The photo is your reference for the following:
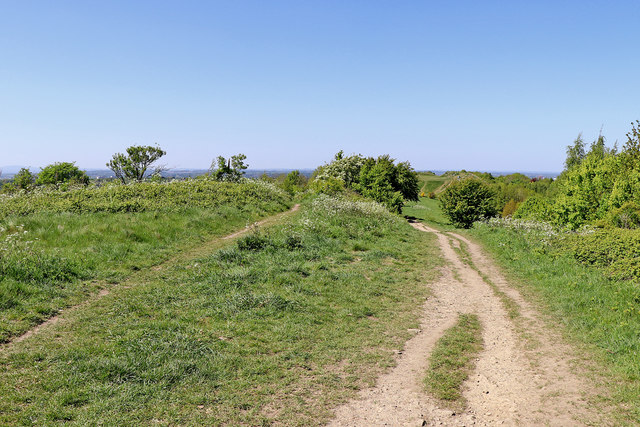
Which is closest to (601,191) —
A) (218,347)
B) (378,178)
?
(378,178)

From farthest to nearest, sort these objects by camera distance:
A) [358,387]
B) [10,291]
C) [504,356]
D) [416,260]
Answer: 1. [416,260]
2. [10,291]
3. [504,356]
4. [358,387]

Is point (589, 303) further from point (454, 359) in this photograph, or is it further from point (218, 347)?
point (218, 347)

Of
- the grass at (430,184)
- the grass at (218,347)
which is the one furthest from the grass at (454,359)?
the grass at (430,184)

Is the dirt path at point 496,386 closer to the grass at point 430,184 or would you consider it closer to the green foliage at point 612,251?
the green foliage at point 612,251

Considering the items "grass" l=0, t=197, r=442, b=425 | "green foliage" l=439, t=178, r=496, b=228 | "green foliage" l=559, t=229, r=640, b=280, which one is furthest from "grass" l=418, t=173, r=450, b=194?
"grass" l=0, t=197, r=442, b=425

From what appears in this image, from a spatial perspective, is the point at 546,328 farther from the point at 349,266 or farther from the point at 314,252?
the point at 314,252

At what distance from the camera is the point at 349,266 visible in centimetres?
1425

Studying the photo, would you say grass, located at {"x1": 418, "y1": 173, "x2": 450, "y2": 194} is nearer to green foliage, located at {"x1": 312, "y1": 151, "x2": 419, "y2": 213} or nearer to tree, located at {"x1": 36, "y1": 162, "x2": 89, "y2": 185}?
green foliage, located at {"x1": 312, "y1": 151, "x2": 419, "y2": 213}

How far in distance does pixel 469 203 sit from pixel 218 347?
101 ft

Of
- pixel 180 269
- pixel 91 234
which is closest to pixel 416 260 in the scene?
pixel 180 269

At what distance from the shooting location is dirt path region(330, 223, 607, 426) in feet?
18.0

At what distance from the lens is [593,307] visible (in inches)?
382

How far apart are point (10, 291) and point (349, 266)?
10.6 meters

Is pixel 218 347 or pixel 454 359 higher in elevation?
pixel 218 347
